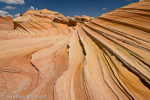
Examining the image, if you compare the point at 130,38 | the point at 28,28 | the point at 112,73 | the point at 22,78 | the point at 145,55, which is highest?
the point at 28,28

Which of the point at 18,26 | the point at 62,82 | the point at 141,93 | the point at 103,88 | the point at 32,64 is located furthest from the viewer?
A: the point at 18,26

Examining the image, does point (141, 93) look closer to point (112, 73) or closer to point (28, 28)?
point (112, 73)

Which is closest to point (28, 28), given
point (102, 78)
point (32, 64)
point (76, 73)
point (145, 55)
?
point (32, 64)

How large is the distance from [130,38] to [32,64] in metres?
3.91

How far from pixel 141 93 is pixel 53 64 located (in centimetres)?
237

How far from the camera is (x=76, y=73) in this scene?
6.31ft

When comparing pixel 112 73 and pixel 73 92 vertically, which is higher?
pixel 112 73

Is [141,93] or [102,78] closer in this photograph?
[141,93]

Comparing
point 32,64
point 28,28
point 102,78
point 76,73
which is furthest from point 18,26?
point 102,78

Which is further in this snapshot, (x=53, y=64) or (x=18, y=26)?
(x=18, y=26)

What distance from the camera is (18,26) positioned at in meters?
8.47

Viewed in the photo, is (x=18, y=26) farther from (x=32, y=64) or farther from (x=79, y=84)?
(x=79, y=84)

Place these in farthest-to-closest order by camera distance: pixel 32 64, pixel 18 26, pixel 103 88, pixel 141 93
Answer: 1. pixel 18 26
2. pixel 32 64
3. pixel 103 88
4. pixel 141 93

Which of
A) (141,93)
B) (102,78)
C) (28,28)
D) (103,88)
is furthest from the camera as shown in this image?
(28,28)
